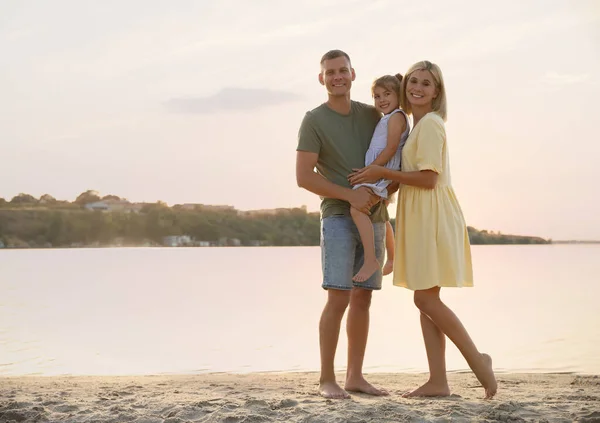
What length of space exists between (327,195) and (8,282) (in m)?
16.1

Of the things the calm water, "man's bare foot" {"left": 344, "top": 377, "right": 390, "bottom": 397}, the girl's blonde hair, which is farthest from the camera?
the calm water

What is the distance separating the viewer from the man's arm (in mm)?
4555

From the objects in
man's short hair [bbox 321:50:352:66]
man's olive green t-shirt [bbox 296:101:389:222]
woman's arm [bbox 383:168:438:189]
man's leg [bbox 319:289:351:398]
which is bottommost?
man's leg [bbox 319:289:351:398]

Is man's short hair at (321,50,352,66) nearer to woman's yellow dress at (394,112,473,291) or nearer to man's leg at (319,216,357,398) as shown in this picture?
woman's yellow dress at (394,112,473,291)

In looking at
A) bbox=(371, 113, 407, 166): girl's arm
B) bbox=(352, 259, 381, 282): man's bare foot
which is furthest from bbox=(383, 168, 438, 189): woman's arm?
bbox=(352, 259, 381, 282): man's bare foot

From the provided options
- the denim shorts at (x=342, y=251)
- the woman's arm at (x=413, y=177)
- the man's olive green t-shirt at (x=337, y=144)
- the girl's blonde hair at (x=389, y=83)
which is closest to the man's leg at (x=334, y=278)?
the denim shorts at (x=342, y=251)

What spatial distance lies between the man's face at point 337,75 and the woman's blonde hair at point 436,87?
13.9 inches

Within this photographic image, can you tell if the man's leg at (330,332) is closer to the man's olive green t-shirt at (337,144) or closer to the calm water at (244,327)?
the man's olive green t-shirt at (337,144)

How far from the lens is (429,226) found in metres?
4.58

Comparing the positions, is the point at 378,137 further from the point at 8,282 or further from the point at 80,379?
the point at 8,282

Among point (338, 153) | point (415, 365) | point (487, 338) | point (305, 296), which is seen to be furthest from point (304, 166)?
point (305, 296)

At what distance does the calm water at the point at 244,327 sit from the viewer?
26.1 ft

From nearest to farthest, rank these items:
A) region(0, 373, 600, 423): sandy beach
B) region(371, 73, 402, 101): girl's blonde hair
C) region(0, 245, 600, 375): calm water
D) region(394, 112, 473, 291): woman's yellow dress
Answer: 1. region(0, 373, 600, 423): sandy beach
2. region(394, 112, 473, 291): woman's yellow dress
3. region(371, 73, 402, 101): girl's blonde hair
4. region(0, 245, 600, 375): calm water

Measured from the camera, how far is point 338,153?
15.5 feet
